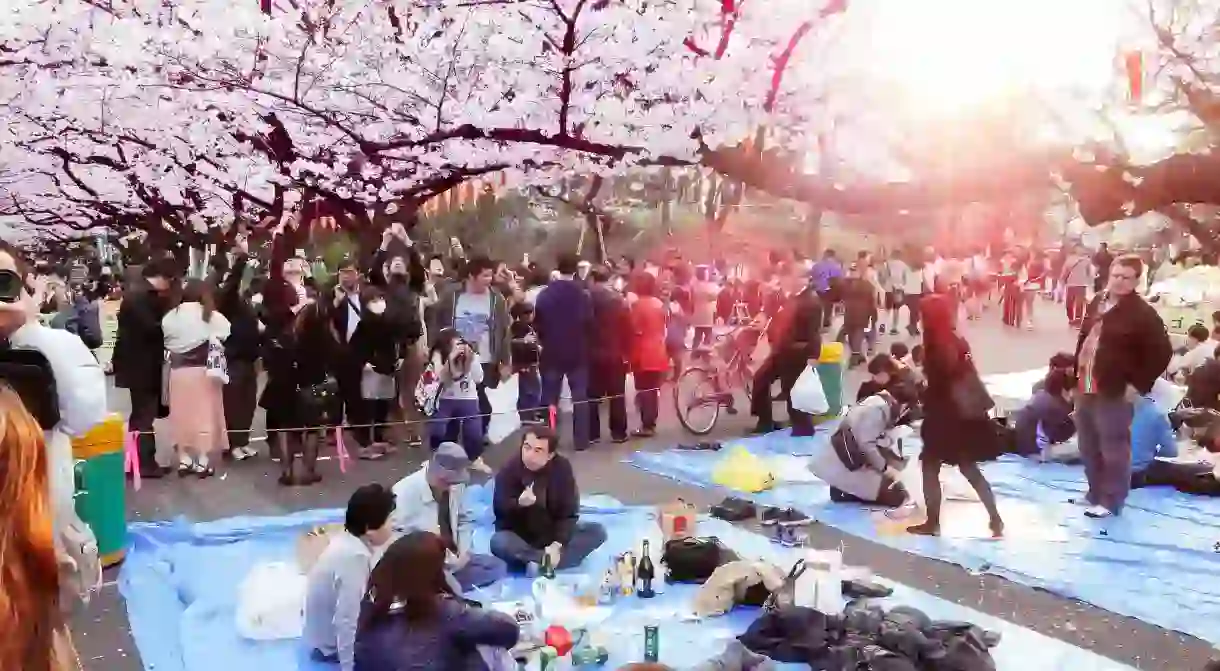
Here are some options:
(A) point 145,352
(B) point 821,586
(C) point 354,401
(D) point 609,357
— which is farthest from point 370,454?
(B) point 821,586

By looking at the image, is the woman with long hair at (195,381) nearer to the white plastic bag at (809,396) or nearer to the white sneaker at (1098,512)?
the white plastic bag at (809,396)

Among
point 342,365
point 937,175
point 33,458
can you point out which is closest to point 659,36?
Result: point 937,175

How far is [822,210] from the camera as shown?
337 cm

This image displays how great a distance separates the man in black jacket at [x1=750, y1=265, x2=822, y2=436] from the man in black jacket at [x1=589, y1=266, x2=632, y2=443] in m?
0.52

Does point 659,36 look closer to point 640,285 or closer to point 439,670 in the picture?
point 640,285

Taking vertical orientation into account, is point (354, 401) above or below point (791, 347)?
below

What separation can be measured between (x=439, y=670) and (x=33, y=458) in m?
1.47

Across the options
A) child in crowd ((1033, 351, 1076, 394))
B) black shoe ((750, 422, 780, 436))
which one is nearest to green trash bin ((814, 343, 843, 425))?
black shoe ((750, 422, 780, 436))

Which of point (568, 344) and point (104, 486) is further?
point (568, 344)

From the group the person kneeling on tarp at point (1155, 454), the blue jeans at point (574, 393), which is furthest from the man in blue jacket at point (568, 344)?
the person kneeling on tarp at point (1155, 454)

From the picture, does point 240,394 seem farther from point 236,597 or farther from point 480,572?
point 480,572

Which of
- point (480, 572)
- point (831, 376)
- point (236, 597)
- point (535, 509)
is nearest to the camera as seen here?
point (236, 597)

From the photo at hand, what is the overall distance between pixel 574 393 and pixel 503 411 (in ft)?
1.09

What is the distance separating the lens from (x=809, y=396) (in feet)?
12.7
